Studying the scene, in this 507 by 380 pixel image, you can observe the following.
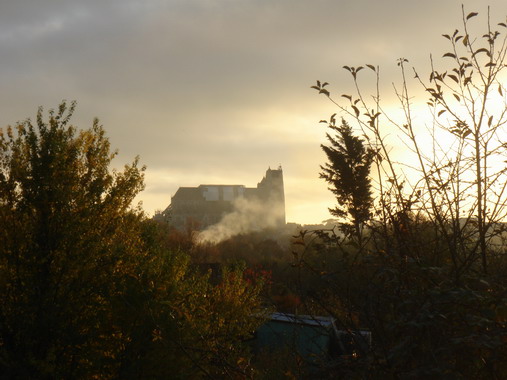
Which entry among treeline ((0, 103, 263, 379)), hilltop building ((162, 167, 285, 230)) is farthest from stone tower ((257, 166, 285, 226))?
treeline ((0, 103, 263, 379))

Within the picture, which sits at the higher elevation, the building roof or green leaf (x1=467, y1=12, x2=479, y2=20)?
the building roof

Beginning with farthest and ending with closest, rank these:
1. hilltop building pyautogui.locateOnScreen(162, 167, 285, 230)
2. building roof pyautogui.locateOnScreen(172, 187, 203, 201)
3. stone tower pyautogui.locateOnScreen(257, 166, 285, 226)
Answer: stone tower pyautogui.locateOnScreen(257, 166, 285, 226), building roof pyautogui.locateOnScreen(172, 187, 203, 201), hilltop building pyautogui.locateOnScreen(162, 167, 285, 230)

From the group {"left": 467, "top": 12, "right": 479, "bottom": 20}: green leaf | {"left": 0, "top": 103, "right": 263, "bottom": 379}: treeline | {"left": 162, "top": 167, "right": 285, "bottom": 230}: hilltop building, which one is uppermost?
{"left": 162, "top": 167, "right": 285, "bottom": 230}: hilltop building

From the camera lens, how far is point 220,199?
8806cm

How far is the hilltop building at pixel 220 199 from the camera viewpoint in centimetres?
8469

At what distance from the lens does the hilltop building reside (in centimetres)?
8469

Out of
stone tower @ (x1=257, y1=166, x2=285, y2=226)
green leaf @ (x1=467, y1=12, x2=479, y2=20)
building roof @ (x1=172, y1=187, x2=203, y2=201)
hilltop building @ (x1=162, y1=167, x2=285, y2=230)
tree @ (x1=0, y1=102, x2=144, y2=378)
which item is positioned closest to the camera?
green leaf @ (x1=467, y1=12, x2=479, y2=20)

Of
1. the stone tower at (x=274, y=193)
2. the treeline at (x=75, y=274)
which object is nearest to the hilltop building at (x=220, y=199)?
the stone tower at (x=274, y=193)

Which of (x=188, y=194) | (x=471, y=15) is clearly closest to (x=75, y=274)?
(x=471, y=15)

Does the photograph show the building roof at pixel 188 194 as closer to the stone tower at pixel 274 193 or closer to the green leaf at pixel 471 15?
the stone tower at pixel 274 193

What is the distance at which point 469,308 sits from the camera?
366 cm

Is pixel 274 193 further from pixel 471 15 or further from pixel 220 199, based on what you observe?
pixel 471 15

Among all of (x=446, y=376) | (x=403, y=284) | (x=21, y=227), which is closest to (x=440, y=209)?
(x=403, y=284)

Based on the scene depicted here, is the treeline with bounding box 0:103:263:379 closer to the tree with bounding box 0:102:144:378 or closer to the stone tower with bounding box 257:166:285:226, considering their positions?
the tree with bounding box 0:102:144:378
